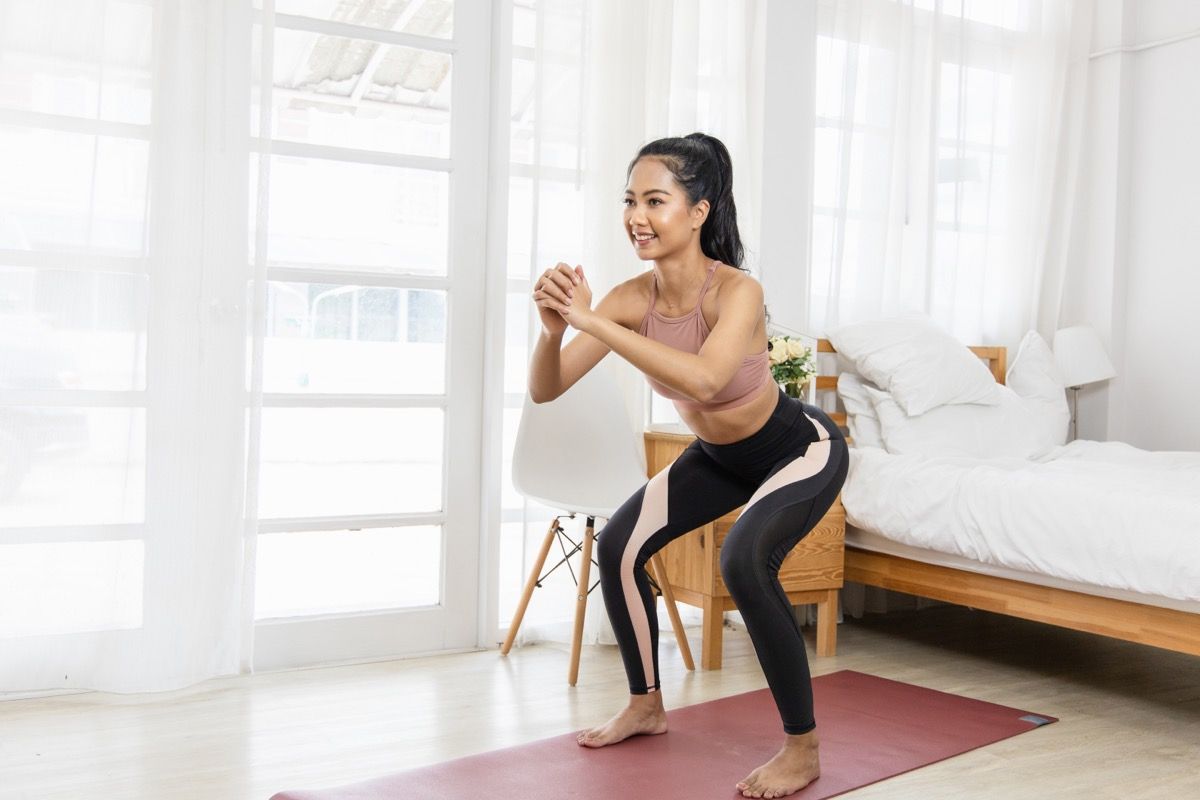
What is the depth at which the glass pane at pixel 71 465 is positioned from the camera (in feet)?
9.20

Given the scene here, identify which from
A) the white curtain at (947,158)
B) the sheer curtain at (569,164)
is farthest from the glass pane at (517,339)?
the white curtain at (947,158)

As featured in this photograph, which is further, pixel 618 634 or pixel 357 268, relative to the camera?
pixel 357 268

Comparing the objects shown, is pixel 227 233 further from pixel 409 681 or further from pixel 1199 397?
pixel 1199 397

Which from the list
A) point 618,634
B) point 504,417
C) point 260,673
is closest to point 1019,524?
point 618,634

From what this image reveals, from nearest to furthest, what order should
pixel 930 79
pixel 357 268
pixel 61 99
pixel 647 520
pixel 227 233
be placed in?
1. pixel 647 520
2. pixel 61 99
3. pixel 227 233
4. pixel 357 268
5. pixel 930 79

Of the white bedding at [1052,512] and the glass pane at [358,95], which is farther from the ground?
the glass pane at [358,95]

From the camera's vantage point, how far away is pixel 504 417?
Answer: 3.50 m

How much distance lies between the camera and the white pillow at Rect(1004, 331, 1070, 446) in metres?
4.20

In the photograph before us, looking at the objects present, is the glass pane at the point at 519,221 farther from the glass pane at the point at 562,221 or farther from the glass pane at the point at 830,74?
the glass pane at the point at 830,74

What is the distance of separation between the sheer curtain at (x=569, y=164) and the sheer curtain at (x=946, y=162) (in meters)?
0.80

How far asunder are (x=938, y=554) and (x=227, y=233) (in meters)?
2.13

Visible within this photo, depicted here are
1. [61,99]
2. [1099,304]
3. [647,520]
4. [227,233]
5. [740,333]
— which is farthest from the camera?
[1099,304]

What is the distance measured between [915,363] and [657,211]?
181cm

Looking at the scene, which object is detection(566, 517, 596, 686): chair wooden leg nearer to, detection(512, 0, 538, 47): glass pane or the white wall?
detection(512, 0, 538, 47): glass pane
